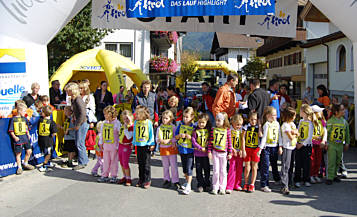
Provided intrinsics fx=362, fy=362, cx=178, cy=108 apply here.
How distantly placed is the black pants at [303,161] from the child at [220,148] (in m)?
1.37

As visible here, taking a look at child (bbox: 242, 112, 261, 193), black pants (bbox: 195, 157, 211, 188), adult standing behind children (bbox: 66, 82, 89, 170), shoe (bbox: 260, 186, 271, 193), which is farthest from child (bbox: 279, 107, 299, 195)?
adult standing behind children (bbox: 66, 82, 89, 170)

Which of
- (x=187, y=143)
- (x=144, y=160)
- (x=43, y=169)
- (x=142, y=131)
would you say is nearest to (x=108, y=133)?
(x=142, y=131)

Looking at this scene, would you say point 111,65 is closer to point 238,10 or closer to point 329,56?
point 238,10

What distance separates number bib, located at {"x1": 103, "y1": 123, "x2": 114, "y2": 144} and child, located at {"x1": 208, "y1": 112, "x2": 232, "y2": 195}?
6.00ft

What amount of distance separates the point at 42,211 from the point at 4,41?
3.98 m

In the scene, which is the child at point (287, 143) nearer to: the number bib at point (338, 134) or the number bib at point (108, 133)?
the number bib at point (338, 134)

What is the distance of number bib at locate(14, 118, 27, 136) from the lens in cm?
699

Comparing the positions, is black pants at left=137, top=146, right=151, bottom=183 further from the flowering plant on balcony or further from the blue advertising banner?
the flowering plant on balcony

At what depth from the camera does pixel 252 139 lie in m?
6.12

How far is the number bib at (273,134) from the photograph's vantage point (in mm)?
6113

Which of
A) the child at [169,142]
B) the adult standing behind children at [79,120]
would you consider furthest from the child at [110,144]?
the adult standing behind children at [79,120]

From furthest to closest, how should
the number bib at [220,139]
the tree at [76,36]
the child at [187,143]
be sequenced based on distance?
1. the tree at [76,36]
2. the child at [187,143]
3. the number bib at [220,139]

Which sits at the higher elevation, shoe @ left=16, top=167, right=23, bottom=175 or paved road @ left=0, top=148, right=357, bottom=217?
shoe @ left=16, top=167, right=23, bottom=175

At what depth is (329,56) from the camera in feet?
61.0
